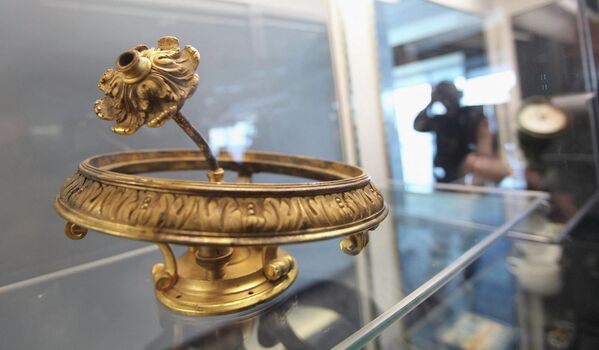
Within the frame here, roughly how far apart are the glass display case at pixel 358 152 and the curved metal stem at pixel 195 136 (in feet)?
0.42

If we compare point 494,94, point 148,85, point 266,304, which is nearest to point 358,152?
point 494,94

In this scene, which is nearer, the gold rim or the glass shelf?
the gold rim

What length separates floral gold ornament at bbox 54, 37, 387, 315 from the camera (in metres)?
0.27

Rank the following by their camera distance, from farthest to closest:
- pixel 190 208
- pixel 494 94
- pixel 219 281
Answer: pixel 494 94
pixel 219 281
pixel 190 208

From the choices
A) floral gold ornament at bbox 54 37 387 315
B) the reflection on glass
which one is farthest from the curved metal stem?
the reflection on glass

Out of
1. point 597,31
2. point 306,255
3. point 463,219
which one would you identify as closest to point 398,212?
point 463,219

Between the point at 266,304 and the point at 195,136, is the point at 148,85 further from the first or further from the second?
the point at 266,304

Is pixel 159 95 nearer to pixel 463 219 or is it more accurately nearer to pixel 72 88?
pixel 72 88

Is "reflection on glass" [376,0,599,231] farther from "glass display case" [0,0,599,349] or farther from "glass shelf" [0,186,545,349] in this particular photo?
"glass shelf" [0,186,545,349]

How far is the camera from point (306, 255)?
2.05 ft

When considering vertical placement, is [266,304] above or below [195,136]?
below

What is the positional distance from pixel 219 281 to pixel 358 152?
58 cm

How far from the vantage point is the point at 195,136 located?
39cm

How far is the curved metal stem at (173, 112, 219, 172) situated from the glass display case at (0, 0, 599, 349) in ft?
0.42
